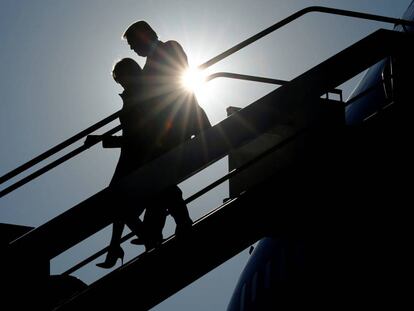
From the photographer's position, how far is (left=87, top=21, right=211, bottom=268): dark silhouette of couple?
4.52m

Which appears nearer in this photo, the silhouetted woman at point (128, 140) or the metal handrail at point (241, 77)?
the silhouetted woman at point (128, 140)

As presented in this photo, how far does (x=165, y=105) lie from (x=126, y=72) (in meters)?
0.47

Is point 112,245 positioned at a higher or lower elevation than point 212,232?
higher

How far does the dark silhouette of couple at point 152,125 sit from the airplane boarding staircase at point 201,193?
8.4 inches

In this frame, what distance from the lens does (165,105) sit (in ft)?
15.2

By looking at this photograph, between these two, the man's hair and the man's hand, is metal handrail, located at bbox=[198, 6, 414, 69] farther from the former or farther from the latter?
the man's hand

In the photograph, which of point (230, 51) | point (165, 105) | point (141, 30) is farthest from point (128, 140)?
point (230, 51)

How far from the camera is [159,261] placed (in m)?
3.90

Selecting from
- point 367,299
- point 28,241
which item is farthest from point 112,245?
point 367,299

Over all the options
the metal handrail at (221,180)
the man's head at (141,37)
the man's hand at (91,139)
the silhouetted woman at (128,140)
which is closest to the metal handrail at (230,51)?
the silhouetted woman at (128,140)

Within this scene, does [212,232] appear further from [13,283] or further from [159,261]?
[13,283]

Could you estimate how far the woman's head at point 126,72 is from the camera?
4.71m

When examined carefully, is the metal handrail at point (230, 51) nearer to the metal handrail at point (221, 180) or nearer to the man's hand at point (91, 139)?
the man's hand at point (91, 139)

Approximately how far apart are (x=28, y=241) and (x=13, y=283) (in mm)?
556
